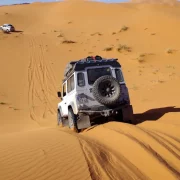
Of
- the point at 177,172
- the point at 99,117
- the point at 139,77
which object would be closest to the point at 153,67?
the point at 139,77

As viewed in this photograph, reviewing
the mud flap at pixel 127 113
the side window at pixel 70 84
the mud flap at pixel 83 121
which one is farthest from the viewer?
the side window at pixel 70 84

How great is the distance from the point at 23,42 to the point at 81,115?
24664 millimetres

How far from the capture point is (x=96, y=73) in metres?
9.37

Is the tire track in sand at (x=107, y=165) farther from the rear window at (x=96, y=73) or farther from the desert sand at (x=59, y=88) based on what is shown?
the rear window at (x=96, y=73)

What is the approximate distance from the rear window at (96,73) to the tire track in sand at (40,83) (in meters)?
7.09

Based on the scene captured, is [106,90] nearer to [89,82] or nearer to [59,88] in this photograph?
[89,82]

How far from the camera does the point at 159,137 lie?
679cm

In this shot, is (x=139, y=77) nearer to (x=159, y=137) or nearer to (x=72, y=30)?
(x=159, y=137)

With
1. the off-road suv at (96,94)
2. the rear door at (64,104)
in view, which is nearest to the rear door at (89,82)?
the off-road suv at (96,94)

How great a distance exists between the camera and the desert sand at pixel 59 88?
16.7ft

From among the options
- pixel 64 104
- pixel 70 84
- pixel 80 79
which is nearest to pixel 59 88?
pixel 64 104

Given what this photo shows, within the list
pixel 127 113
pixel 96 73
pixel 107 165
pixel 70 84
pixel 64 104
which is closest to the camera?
pixel 107 165

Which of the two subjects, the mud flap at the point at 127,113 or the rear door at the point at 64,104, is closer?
the mud flap at the point at 127,113

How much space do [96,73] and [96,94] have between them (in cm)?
80
